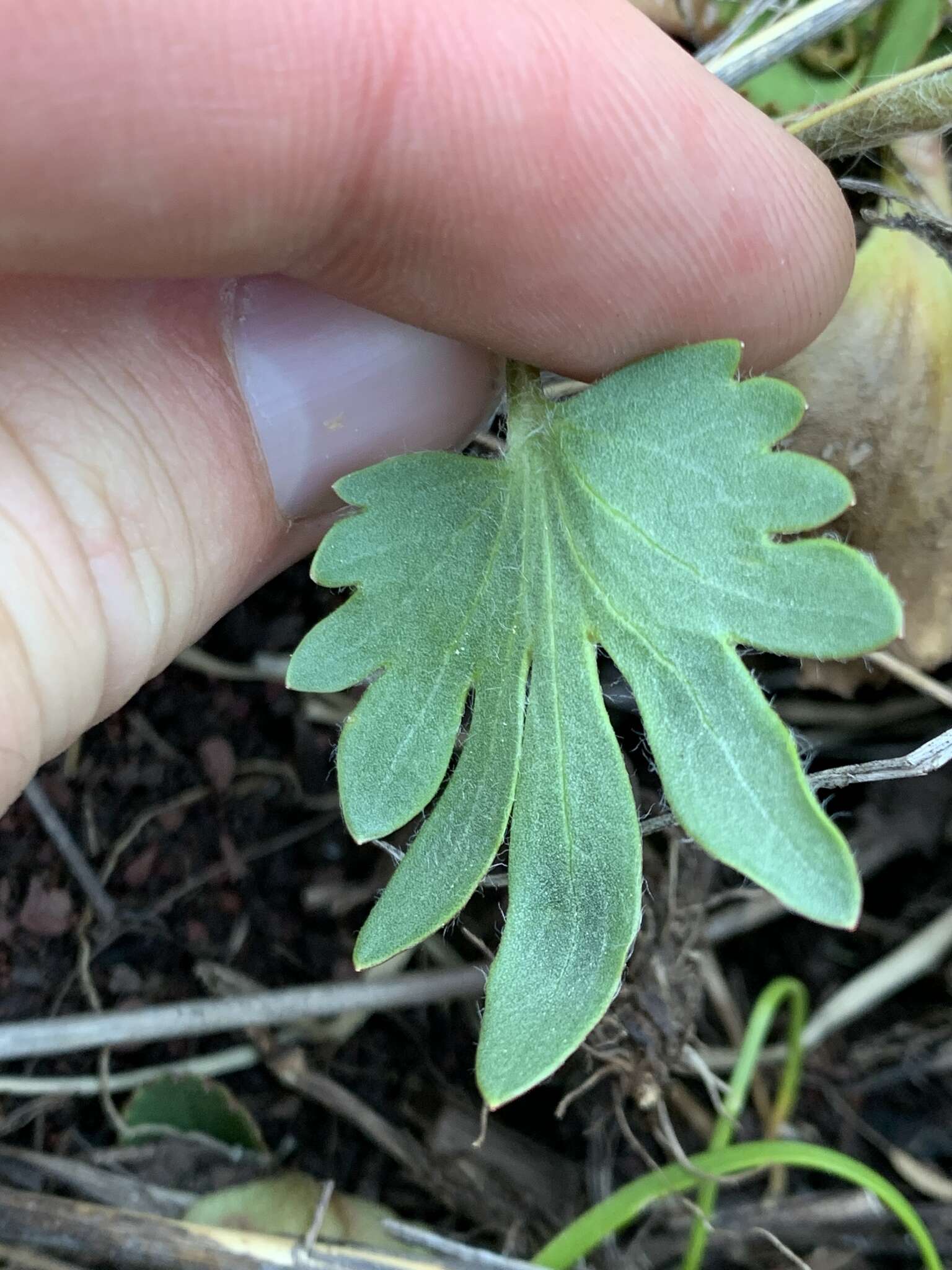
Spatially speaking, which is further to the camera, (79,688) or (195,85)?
(79,688)

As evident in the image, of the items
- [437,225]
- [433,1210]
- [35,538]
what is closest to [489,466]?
[437,225]

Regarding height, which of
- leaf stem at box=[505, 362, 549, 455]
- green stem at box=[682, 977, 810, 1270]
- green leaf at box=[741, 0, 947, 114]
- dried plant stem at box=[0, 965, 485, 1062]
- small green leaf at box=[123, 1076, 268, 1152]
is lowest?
green stem at box=[682, 977, 810, 1270]

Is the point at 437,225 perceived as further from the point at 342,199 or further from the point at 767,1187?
the point at 767,1187

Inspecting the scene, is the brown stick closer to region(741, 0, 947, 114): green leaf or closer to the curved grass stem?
the curved grass stem

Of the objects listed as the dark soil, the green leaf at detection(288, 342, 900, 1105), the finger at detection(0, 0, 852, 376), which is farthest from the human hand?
the dark soil

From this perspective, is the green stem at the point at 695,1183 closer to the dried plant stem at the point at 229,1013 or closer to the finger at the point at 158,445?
the dried plant stem at the point at 229,1013

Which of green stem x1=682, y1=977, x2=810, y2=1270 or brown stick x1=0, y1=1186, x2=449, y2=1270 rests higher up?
brown stick x1=0, y1=1186, x2=449, y2=1270

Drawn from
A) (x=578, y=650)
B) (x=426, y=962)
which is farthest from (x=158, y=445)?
(x=426, y=962)

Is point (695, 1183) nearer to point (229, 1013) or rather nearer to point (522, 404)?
point (229, 1013)
